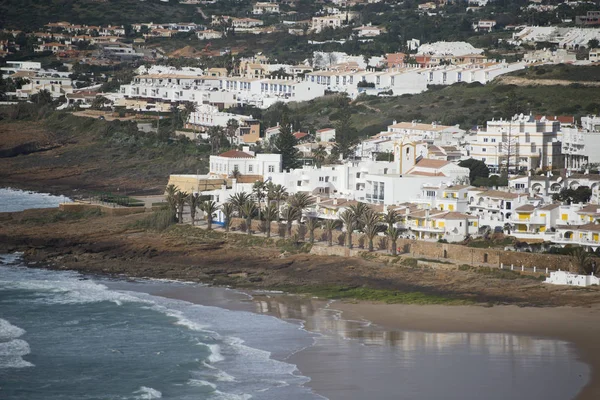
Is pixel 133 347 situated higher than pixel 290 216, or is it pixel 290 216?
pixel 290 216

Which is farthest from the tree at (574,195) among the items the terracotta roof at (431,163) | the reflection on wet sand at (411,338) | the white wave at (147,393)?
the white wave at (147,393)

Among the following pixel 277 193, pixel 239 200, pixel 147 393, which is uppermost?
Result: pixel 277 193

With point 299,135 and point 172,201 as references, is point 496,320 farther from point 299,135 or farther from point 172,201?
point 299,135

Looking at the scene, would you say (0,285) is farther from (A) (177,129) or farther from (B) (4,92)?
(B) (4,92)

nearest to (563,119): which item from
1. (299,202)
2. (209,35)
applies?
(299,202)

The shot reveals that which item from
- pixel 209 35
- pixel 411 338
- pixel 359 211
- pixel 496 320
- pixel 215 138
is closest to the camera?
pixel 411 338

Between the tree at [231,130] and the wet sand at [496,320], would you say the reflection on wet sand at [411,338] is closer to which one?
the wet sand at [496,320]

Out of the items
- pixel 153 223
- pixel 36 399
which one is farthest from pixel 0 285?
pixel 36 399
